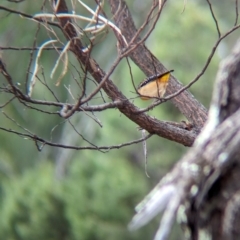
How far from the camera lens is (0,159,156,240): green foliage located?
10.4 m

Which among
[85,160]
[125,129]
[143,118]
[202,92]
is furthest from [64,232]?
[143,118]

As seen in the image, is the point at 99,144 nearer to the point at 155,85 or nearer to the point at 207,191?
the point at 155,85

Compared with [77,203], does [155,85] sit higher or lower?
higher

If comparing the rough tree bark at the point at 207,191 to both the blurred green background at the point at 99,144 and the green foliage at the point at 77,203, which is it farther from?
the green foliage at the point at 77,203

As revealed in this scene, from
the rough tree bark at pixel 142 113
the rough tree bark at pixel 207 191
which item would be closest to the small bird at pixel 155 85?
the rough tree bark at pixel 142 113

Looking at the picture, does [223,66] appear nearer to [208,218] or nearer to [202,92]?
[208,218]

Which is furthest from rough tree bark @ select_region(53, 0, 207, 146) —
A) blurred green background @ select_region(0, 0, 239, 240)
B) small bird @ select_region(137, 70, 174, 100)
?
blurred green background @ select_region(0, 0, 239, 240)

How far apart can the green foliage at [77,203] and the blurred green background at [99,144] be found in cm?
1

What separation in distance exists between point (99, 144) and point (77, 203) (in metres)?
0.87

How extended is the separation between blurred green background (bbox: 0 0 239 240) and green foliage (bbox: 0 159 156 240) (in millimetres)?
13

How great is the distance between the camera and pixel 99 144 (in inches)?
432

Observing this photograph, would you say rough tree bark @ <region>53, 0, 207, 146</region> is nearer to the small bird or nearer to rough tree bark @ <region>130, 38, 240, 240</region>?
the small bird

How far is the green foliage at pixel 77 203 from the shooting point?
10.4 metres

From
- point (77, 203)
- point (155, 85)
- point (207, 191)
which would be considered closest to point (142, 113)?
point (155, 85)
